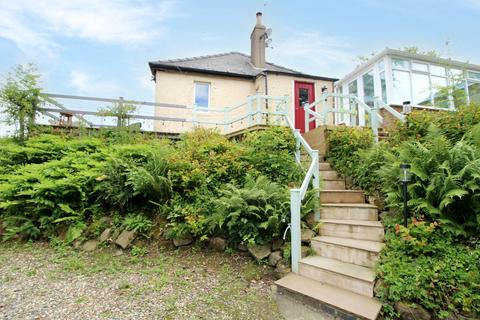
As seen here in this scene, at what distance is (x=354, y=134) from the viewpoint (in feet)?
19.1

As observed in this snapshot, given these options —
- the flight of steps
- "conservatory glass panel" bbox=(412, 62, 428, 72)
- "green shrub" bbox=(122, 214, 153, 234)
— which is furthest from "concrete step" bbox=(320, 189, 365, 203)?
"conservatory glass panel" bbox=(412, 62, 428, 72)

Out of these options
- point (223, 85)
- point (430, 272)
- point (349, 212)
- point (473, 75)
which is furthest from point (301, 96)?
point (430, 272)

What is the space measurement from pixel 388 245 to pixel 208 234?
2754 millimetres

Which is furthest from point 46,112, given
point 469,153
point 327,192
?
point 469,153

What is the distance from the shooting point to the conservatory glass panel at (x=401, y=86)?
32.6 feet

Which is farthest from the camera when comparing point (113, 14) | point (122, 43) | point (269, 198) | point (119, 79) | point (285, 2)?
point (119, 79)

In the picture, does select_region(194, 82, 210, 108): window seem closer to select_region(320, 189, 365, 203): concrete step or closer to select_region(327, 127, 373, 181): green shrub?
select_region(327, 127, 373, 181): green shrub

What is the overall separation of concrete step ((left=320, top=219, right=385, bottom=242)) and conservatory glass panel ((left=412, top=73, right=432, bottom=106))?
868 cm

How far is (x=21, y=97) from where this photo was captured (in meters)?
7.20

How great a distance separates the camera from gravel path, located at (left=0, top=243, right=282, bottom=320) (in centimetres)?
286

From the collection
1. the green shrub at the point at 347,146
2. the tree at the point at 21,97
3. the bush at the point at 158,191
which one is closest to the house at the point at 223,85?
the tree at the point at 21,97

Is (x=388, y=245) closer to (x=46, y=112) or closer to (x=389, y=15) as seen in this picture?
(x=46, y=112)

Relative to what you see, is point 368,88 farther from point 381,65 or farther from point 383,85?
point 381,65

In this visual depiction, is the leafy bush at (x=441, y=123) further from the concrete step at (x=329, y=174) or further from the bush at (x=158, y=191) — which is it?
the bush at (x=158, y=191)
